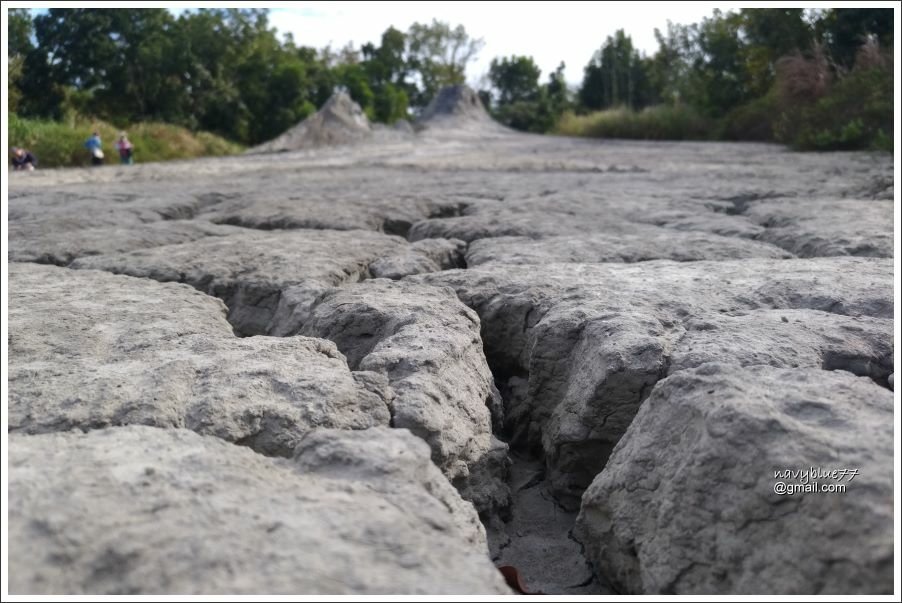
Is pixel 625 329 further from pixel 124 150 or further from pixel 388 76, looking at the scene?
pixel 388 76

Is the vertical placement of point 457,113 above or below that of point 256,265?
above

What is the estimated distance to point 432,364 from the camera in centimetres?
157

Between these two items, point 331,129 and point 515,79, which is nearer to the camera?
point 331,129

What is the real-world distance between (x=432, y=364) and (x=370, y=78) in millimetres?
27302

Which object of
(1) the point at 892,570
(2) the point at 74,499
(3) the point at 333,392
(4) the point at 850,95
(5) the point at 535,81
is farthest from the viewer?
(5) the point at 535,81

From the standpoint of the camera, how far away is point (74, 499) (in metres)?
0.96

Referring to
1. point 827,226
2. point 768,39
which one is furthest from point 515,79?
point 827,226

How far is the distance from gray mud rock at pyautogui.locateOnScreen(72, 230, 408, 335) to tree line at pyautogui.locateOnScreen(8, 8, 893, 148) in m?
5.58

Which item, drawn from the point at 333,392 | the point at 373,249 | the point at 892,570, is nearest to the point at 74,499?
the point at 333,392

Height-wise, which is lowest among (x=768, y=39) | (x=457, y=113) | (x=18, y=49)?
(x=457, y=113)

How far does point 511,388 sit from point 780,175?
3770 millimetres

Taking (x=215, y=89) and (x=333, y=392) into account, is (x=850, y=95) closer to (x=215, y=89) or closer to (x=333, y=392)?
(x=333, y=392)

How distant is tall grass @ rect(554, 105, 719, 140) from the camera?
13.9m

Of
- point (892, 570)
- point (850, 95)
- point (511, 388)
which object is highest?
point (850, 95)
